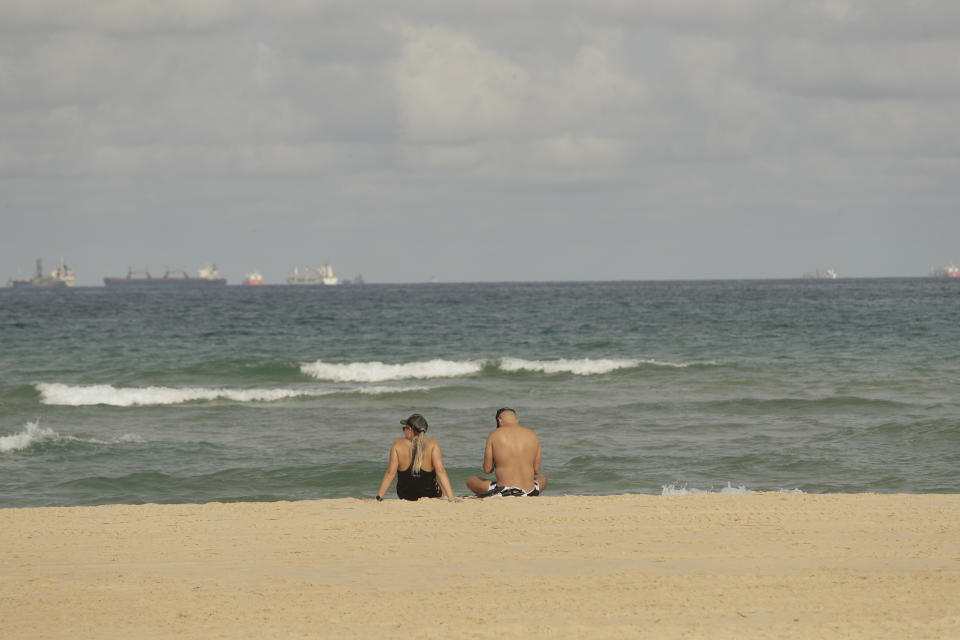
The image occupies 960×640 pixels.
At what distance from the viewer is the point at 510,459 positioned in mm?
11727

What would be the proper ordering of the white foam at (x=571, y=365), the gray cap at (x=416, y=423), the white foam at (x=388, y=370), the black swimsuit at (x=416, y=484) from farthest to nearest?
the white foam at (x=388, y=370) < the white foam at (x=571, y=365) < the black swimsuit at (x=416, y=484) < the gray cap at (x=416, y=423)

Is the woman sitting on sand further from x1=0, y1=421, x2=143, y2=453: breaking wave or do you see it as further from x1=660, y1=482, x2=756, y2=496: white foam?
x1=0, y1=421, x2=143, y2=453: breaking wave

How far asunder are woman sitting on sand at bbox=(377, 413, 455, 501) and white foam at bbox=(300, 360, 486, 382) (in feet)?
67.5

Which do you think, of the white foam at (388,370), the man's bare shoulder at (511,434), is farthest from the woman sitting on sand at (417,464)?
the white foam at (388,370)

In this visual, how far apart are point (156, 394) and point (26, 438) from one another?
328 inches

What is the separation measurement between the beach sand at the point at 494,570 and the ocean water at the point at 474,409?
3.80 m

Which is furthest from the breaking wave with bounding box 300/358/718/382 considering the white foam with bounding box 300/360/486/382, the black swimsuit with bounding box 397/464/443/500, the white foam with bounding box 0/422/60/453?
the black swimsuit with bounding box 397/464/443/500

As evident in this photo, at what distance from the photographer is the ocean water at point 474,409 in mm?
15367

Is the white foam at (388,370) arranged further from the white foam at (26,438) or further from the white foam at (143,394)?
the white foam at (26,438)

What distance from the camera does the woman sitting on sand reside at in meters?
11.5

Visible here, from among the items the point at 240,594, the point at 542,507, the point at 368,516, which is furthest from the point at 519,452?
the point at 240,594

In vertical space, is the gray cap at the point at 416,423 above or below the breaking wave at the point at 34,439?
above

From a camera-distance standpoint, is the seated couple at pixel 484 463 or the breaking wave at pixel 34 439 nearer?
the seated couple at pixel 484 463

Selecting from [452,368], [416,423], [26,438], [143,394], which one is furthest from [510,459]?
[452,368]
